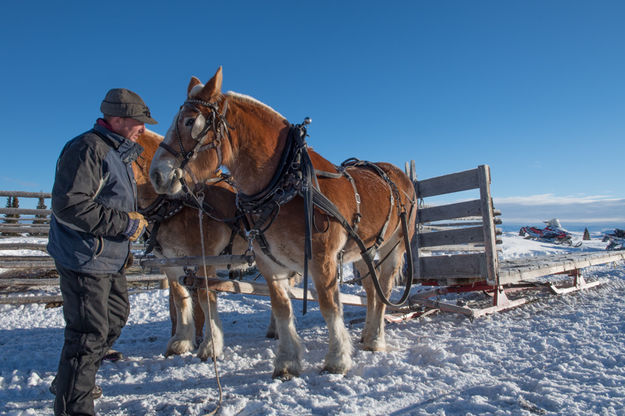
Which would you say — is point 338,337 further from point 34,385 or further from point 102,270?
point 34,385

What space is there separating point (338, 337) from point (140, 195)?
2.68 metres

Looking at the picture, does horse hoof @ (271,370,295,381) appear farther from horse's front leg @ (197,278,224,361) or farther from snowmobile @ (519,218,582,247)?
snowmobile @ (519,218,582,247)

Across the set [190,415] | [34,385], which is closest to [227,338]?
[34,385]

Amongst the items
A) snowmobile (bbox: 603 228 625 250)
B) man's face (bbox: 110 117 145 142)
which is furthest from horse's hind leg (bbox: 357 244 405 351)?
snowmobile (bbox: 603 228 625 250)

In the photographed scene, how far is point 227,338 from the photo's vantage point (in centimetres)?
510

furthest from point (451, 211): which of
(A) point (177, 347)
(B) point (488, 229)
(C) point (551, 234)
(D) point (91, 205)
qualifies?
(C) point (551, 234)

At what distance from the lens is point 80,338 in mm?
2246

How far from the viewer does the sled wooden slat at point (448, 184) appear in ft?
16.9

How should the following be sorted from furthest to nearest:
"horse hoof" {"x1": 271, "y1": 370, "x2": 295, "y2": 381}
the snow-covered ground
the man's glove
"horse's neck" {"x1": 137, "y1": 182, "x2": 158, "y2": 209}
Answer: "horse's neck" {"x1": 137, "y1": 182, "x2": 158, "y2": 209} → "horse hoof" {"x1": 271, "y1": 370, "x2": 295, "y2": 381} → the snow-covered ground → the man's glove

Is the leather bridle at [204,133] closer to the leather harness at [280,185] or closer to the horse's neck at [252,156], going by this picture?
the leather harness at [280,185]

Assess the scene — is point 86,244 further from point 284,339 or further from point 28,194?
point 28,194

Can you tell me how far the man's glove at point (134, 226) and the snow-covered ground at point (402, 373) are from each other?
1.28m

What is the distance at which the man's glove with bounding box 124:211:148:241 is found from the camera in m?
2.38

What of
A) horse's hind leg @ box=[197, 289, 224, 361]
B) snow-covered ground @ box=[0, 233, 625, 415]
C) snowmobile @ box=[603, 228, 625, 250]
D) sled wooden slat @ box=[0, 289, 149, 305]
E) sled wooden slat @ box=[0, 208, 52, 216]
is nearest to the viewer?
snow-covered ground @ box=[0, 233, 625, 415]
